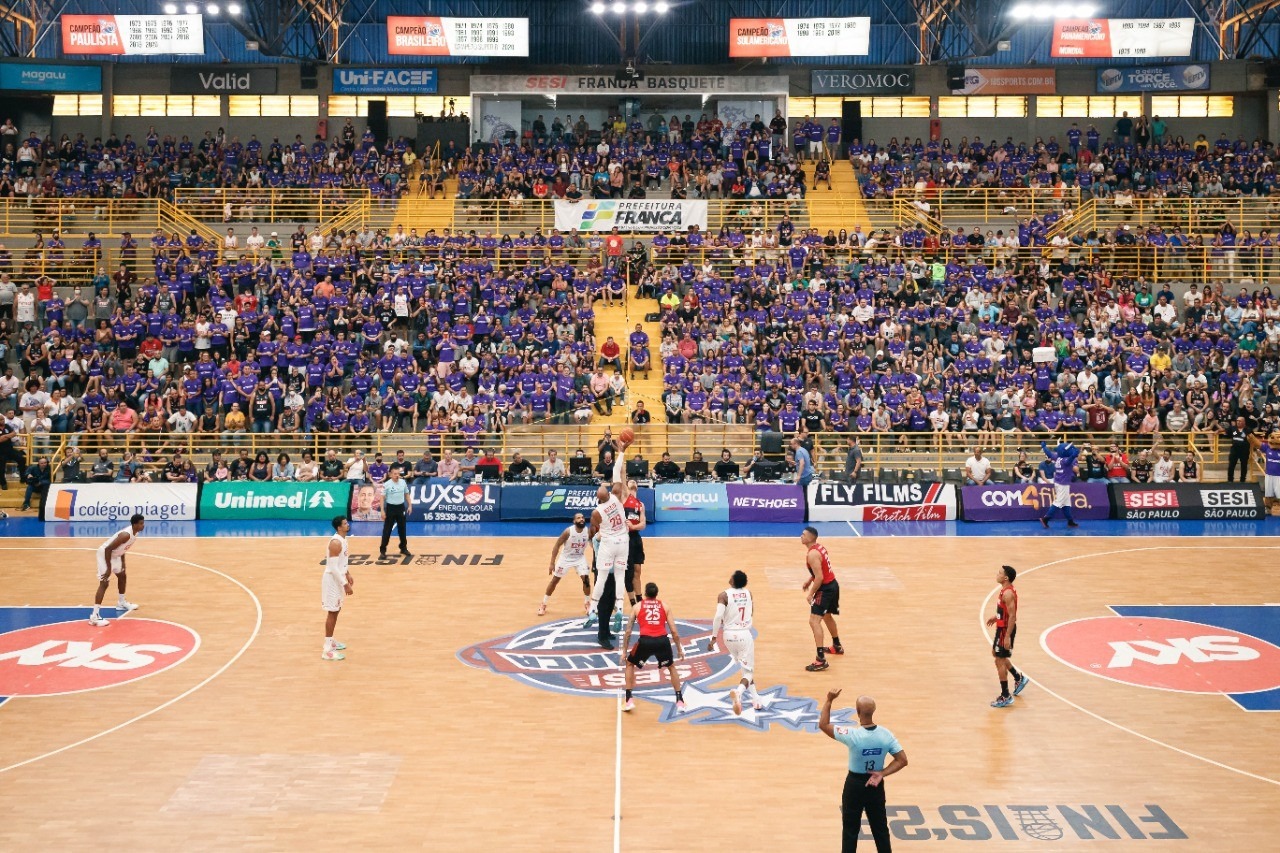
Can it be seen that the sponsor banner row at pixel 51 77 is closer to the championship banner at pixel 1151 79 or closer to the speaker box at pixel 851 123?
the speaker box at pixel 851 123

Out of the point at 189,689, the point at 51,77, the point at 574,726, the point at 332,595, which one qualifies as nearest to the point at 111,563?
the point at 189,689

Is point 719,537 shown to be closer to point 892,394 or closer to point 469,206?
point 892,394

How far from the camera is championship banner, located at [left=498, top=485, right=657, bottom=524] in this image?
Result: 93.9ft

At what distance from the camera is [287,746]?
46.0 ft

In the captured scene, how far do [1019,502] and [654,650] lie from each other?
1674 cm

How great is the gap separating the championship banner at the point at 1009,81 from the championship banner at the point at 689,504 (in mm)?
27262

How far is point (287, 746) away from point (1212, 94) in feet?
156

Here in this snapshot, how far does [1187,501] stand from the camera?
29156 mm

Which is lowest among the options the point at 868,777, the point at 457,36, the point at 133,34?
the point at 868,777

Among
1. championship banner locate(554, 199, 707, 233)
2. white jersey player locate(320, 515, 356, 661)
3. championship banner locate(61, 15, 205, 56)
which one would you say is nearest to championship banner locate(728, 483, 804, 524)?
white jersey player locate(320, 515, 356, 661)

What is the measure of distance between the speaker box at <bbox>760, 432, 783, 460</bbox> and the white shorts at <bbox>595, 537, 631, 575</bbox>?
13521 millimetres

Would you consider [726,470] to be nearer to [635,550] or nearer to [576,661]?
[635,550]

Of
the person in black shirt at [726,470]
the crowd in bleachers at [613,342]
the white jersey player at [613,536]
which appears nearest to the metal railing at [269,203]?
the crowd in bleachers at [613,342]

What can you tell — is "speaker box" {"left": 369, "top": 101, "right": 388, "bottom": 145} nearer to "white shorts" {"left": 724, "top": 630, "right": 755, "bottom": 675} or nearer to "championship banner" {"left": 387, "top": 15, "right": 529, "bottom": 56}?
"championship banner" {"left": 387, "top": 15, "right": 529, "bottom": 56}
